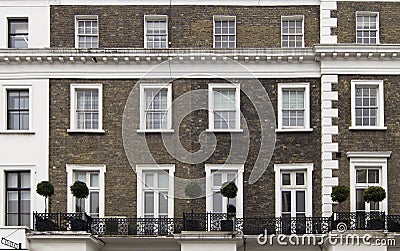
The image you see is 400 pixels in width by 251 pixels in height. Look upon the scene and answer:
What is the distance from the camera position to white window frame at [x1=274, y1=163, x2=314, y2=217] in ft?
117

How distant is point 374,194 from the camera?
111ft

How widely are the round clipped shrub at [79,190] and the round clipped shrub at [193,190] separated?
355cm

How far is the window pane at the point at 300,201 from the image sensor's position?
35875mm

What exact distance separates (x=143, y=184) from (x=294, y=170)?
5.39 metres

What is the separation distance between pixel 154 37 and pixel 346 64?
696 cm

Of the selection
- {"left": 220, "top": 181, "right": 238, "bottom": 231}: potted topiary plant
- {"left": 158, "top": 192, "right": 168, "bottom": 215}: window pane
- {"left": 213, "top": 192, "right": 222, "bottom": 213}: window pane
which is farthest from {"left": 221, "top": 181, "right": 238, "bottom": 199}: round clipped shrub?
{"left": 158, "top": 192, "right": 168, "bottom": 215}: window pane

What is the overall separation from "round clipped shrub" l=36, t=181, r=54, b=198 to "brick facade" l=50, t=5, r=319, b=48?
17.3ft

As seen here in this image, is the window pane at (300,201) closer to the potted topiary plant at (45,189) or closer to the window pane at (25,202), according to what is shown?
the potted topiary plant at (45,189)

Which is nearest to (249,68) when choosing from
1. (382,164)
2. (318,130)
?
(318,130)

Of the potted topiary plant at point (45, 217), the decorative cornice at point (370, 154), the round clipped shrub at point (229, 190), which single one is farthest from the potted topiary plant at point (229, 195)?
the potted topiary plant at point (45, 217)

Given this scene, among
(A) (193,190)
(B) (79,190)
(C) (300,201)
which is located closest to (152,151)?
(A) (193,190)

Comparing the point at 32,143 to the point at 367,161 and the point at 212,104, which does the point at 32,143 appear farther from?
the point at 367,161

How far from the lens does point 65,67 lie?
3638cm

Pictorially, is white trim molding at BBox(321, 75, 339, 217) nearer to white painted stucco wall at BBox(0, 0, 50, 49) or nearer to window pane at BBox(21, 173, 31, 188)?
white painted stucco wall at BBox(0, 0, 50, 49)
